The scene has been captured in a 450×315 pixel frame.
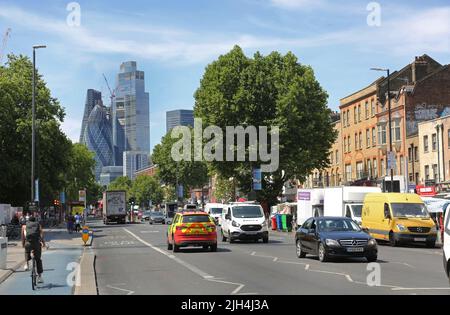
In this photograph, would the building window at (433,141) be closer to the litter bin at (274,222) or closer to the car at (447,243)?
the litter bin at (274,222)

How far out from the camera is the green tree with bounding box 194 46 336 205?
58594 mm

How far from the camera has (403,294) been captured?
1342cm

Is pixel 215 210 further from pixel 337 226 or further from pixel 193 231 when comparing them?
pixel 337 226

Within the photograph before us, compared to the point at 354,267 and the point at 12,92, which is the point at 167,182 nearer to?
the point at 12,92

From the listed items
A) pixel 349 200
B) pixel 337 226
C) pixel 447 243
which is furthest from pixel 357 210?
pixel 447 243

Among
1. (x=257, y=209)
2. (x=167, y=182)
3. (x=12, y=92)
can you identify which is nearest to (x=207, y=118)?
(x=12, y=92)

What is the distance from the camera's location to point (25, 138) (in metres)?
58.9

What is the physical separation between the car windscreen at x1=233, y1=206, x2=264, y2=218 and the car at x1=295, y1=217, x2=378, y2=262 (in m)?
11.9

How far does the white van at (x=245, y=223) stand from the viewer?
34500 mm

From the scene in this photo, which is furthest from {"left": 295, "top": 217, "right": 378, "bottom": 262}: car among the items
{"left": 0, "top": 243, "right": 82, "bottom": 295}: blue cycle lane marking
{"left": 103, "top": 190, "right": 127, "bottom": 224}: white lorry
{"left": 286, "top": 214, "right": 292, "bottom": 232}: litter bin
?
{"left": 103, "top": 190, "right": 127, "bottom": 224}: white lorry

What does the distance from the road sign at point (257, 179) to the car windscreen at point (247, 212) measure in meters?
22.1

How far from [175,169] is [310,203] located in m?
80.6

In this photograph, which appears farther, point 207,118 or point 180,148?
point 180,148
